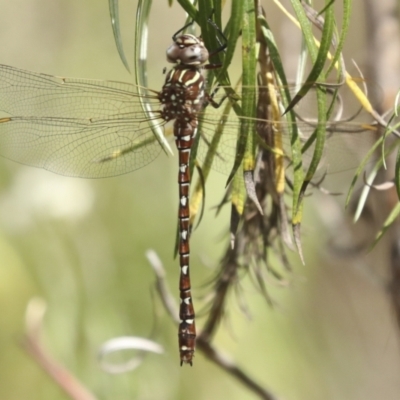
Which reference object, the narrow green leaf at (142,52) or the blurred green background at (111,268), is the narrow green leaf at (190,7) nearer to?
the narrow green leaf at (142,52)

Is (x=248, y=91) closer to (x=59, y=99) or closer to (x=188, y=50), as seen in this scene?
(x=188, y=50)

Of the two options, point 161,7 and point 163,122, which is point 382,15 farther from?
point 161,7

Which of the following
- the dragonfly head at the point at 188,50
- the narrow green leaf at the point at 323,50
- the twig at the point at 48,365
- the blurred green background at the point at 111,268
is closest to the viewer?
the narrow green leaf at the point at 323,50

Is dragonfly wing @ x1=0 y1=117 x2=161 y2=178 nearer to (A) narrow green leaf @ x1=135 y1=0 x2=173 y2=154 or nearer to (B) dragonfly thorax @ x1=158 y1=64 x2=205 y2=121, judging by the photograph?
(B) dragonfly thorax @ x1=158 y1=64 x2=205 y2=121

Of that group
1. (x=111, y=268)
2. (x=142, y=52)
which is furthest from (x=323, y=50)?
(x=111, y=268)

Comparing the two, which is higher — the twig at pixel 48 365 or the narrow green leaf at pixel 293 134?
the narrow green leaf at pixel 293 134

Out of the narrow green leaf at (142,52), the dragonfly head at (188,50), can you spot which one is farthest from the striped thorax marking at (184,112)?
the narrow green leaf at (142,52)

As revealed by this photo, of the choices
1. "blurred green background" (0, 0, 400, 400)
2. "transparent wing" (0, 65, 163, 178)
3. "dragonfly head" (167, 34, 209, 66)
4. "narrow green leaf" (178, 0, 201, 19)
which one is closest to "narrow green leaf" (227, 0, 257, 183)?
"narrow green leaf" (178, 0, 201, 19)
